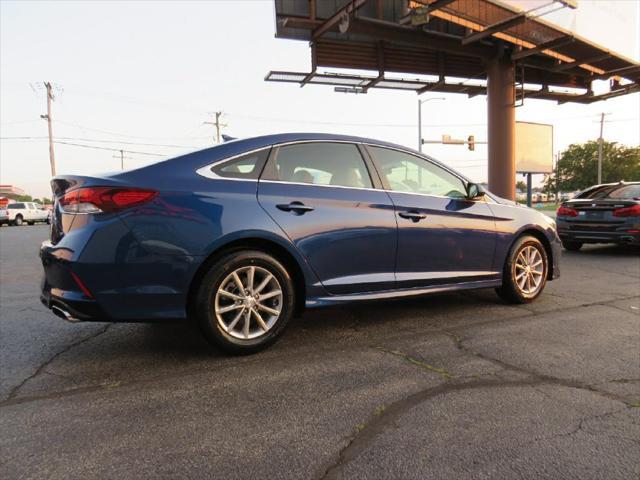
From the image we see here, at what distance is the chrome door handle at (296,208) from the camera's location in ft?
11.3

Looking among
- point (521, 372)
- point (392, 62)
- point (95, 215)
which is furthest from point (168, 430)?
point (392, 62)

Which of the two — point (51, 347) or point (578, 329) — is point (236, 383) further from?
point (578, 329)

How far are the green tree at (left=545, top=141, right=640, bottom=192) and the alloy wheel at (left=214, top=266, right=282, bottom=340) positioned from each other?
2695 inches

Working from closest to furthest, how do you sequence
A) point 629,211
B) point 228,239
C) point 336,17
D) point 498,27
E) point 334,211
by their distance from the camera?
point 228,239, point 334,211, point 629,211, point 336,17, point 498,27

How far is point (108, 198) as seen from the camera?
298cm

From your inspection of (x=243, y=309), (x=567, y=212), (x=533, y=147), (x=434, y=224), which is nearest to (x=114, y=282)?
(x=243, y=309)

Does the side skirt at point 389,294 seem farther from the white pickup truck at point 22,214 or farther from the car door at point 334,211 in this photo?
the white pickup truck at point 22,214

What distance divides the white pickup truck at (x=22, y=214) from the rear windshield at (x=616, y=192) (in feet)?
116

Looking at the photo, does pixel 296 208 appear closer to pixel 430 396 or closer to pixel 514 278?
pixel 430 396

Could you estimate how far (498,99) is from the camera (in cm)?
1297

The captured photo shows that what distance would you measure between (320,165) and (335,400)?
6.21ft

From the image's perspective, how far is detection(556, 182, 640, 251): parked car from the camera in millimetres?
8930

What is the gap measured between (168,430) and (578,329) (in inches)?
135

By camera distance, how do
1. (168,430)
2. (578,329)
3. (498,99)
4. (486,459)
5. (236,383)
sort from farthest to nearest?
(498,99) → (578,329) → (236,383) → (168,430) → (486,459)
